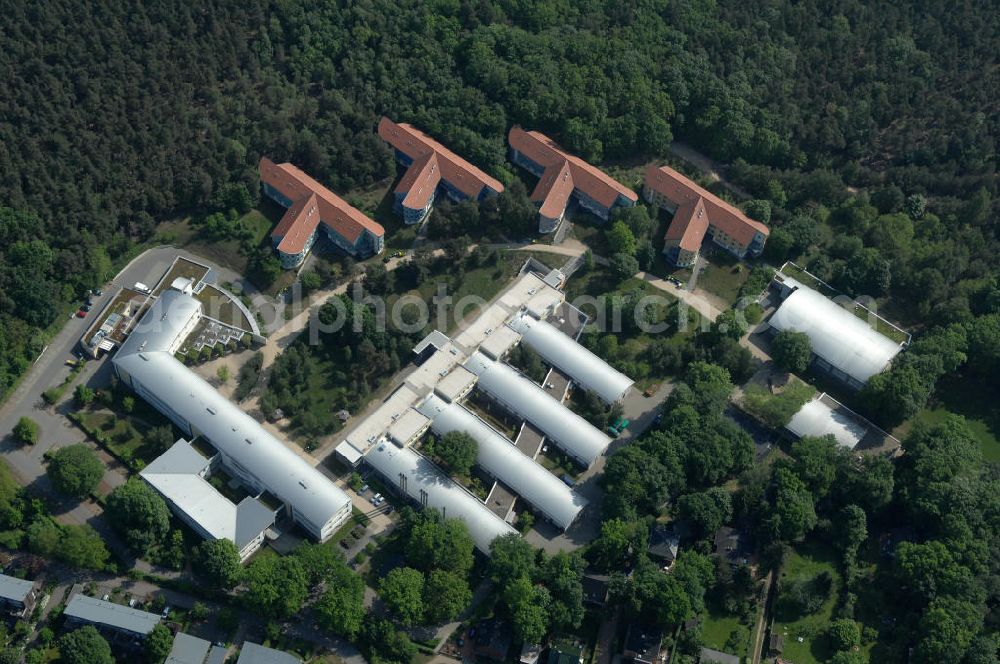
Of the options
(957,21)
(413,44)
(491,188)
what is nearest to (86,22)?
(413,44)

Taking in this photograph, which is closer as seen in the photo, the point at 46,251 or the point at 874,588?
the point at 874,588

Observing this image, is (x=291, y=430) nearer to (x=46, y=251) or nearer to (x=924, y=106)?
(x=46, y=251)

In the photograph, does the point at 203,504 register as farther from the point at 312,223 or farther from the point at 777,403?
the point at 777,403

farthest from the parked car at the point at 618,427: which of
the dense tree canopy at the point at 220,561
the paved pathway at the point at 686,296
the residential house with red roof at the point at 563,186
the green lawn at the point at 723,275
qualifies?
the dense tree canopy at the point at 220,561

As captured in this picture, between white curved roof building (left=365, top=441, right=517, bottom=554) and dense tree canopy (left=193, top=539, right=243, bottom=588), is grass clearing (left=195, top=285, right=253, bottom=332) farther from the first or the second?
dense tree canopy (left=193, top=539, right=243, bottom=588)

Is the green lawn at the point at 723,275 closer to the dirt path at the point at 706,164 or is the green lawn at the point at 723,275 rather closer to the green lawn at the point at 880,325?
the dirt path at the point at 706,164
